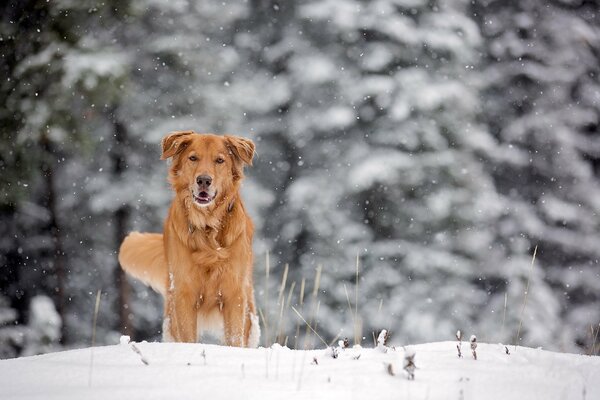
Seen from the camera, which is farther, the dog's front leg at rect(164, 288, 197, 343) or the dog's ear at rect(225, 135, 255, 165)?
the dog's ear at rect(225, 135, 255, 165)

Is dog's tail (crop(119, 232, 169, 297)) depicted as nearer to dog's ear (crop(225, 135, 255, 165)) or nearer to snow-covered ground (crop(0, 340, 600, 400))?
dog's ear (crop(225, 135, 255, 165))

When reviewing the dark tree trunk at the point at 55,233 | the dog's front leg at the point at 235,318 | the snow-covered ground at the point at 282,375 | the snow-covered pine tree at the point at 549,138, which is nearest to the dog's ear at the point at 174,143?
the dog's front leg at the point at 235,318

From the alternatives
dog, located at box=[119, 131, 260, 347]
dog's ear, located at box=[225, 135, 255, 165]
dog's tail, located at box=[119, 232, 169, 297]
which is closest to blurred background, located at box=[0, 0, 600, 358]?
dog's tail, located at box=[119, 232, 169, 297]

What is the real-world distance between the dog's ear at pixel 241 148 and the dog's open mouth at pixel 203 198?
1.42 feet

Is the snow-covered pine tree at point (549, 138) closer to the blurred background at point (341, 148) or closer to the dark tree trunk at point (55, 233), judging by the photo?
the blurred background at point (341, 148)

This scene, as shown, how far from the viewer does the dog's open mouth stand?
4738mm

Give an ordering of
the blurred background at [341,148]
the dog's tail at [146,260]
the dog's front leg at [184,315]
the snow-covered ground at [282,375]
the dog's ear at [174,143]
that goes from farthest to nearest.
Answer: the blurred background at [341,148] → the dog's tail at [146,260] → the dog's ear at [174,143] → the dog's front leg at [184,315] → the snow-covered ground at [282,375]

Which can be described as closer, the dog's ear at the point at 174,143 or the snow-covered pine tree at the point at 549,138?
the dog's ear at the point at 174,143

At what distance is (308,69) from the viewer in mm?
9414

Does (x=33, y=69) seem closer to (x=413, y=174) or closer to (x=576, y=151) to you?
(x=413, y=174)

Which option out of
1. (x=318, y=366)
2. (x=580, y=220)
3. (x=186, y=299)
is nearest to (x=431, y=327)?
(x=580, y=220)

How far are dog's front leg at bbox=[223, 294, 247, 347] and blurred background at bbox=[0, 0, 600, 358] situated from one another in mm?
4272

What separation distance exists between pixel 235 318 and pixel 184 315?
1.20 feet

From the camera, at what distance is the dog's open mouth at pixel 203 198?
474 cm
